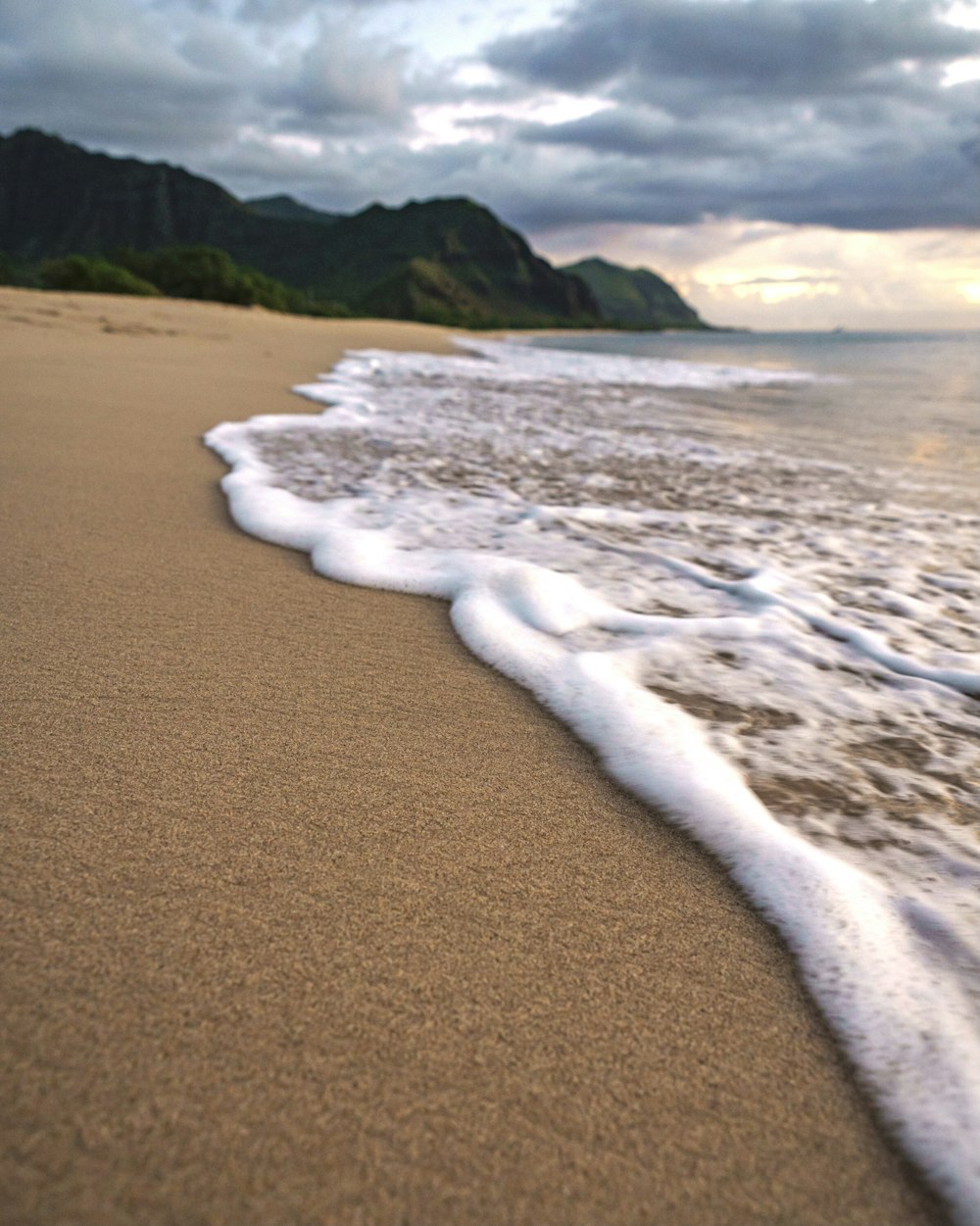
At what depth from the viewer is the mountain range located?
5994 inches

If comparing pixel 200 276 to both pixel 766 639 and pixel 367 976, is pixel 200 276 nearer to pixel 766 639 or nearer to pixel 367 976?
pixel 766 639

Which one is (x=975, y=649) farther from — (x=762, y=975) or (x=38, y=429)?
(x=38, y=429)

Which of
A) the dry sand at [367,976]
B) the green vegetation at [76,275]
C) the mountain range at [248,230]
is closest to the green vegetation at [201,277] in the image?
the green vegetation at [76,275]

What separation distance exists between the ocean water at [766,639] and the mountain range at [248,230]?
14587cm

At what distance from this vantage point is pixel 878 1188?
0.79 m

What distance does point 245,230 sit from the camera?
165375 mm

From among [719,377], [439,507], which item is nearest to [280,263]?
[719,377]

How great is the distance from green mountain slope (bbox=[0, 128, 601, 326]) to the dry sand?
5917 inches

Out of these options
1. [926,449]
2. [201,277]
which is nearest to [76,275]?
[201,277]

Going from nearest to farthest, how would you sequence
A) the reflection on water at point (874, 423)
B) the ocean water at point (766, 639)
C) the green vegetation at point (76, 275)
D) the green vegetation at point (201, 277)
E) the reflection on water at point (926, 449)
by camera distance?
the ocean water at point (766, 639) < the reflection on water at point (874, 423) < the reflection on water at point (926, 449) < the green vegetation at point (76, 275) < the green vegetation at point (201, 277)

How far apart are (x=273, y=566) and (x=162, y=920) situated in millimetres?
1599

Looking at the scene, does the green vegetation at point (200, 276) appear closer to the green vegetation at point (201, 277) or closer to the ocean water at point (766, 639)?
the green vegetation at point (201, 277)

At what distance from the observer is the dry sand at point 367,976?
748 mm

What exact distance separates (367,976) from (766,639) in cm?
155
